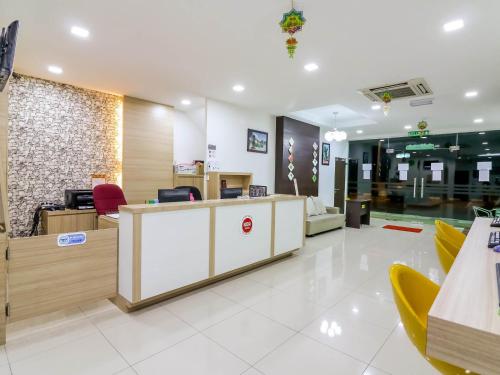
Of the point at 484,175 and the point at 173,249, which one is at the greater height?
the point at 484,175

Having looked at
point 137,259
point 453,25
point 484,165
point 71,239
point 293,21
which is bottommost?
point 137,259

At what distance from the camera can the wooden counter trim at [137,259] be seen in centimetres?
248

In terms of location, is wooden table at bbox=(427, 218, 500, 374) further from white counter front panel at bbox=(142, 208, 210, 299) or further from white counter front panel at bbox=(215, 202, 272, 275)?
white counter front panel at bbox=(215, 202, 272, 275)

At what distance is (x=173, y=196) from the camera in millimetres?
3270

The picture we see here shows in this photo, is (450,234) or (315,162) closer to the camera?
(450,234)

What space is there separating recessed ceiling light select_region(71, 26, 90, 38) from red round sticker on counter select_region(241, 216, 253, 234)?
2.87 meters

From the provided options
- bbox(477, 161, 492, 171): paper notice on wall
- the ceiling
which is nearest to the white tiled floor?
the ceiling

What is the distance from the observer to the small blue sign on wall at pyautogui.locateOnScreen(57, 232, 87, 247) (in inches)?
91.0

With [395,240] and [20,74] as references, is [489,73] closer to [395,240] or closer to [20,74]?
[395,240]

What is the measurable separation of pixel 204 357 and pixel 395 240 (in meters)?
5.28

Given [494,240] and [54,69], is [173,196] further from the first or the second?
[494,240]

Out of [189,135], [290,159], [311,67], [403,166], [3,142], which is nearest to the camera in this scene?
[3,142]

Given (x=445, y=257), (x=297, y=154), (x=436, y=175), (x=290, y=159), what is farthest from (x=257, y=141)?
(x=436, y=175)

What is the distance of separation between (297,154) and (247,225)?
4424 mm
